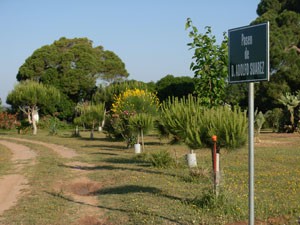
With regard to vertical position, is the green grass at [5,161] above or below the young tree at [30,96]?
below

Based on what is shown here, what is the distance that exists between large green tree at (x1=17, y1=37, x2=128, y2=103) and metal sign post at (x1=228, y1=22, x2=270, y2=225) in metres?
44.8

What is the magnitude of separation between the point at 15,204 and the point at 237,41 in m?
6.52

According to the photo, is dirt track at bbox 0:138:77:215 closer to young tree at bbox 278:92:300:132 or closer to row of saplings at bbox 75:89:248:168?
row of saplings at bbox 75:89:248:168

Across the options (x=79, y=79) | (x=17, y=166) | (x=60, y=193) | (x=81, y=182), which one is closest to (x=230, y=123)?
(x=60, y=193)

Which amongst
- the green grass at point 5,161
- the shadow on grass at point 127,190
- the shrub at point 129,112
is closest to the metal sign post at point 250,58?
the shadow on grass at point 127,190

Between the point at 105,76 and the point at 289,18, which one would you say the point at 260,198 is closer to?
the point at 289,18

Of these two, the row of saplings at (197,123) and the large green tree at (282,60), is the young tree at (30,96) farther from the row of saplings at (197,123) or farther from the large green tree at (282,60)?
the large green tree at (282,60)

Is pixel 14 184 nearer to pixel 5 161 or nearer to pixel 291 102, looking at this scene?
pixel 5 161

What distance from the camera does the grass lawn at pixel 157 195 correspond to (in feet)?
25.2

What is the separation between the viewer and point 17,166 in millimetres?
16094

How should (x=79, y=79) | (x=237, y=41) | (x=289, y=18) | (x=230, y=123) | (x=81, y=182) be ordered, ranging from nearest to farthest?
1. (x=237, y=41)
2. (x=230, y=123)
3. (x=81, y=182)
4. (x=289, y=18)
5. (x=79, y=79)

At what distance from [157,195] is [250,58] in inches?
201

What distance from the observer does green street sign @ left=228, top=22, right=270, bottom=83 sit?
500 centimetres

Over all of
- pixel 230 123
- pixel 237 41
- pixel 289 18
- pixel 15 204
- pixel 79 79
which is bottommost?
pixel 15 204
